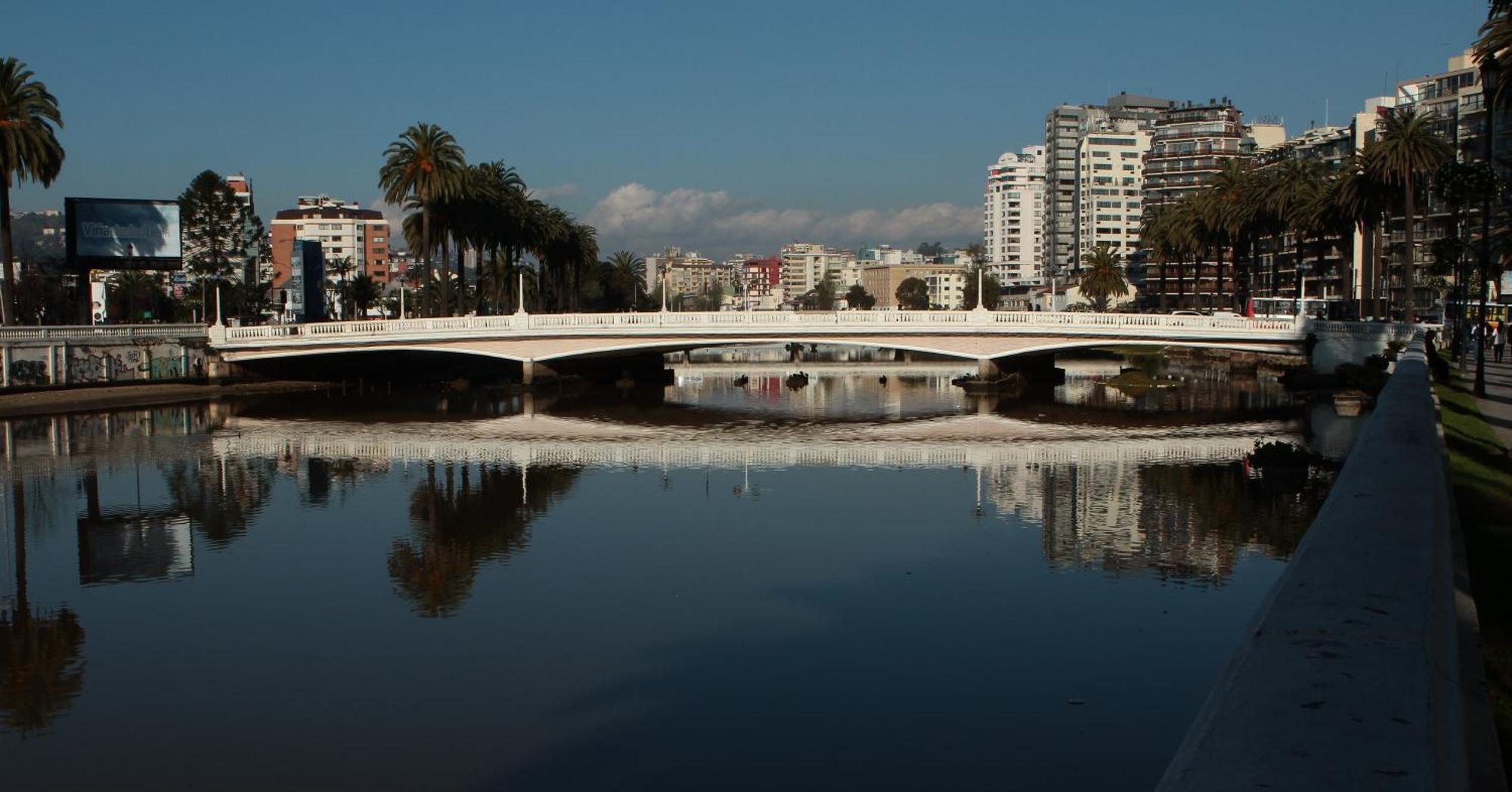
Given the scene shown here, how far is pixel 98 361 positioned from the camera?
58.1 m

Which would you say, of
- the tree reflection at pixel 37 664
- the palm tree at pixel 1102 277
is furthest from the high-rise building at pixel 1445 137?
the tree reflection at pixel 37 664

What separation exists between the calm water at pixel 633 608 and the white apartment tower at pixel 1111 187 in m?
147

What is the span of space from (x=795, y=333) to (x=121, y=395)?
29963mm

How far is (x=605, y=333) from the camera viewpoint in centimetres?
6047

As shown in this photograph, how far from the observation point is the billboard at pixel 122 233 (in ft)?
211

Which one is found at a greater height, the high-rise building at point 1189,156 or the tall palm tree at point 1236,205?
the high-rise building at point 1189,156

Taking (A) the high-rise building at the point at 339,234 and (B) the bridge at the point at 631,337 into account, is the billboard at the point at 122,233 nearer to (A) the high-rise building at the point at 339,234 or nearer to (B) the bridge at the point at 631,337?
(B) the bridge at the point at 631,337

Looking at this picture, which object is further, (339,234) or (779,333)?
(339,234)

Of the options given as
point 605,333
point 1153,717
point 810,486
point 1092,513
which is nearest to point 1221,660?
point 1153,717

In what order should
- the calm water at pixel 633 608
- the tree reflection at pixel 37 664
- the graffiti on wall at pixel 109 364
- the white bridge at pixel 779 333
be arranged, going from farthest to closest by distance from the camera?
1. the white bridge at pixel 779 333
2. the graffiti on wall at pixel 109 364
3. the tree reflection at pixel 37 664
4. the calm water at pixel 633 608

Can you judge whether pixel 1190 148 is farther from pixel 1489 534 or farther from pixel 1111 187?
pixel 1489 534

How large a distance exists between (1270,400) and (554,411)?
30.8 m

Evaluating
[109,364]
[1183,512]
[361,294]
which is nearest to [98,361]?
[109,364]

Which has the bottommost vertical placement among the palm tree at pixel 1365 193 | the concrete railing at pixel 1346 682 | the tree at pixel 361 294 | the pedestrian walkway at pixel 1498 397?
the pedestrian walkway at pixel 1498 397
